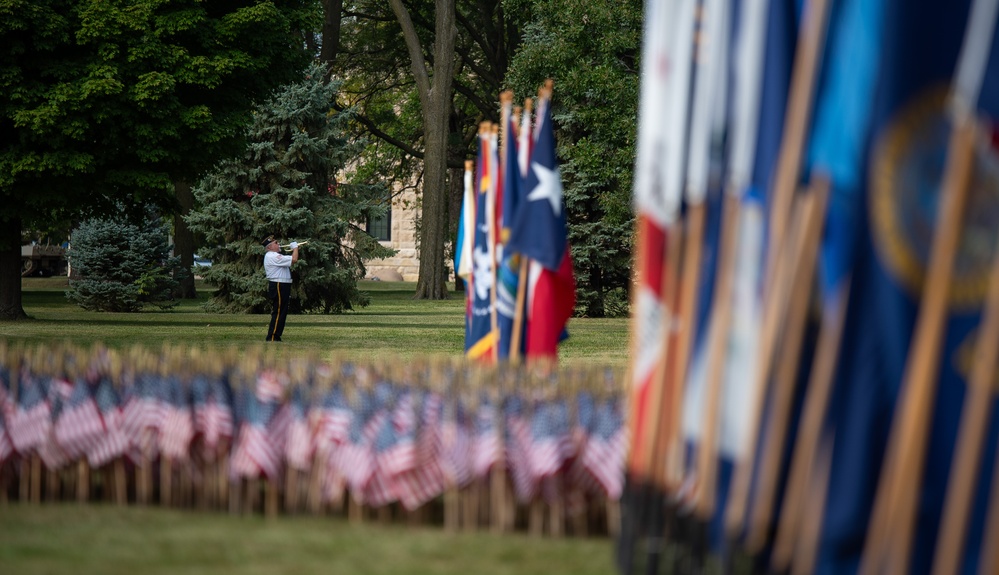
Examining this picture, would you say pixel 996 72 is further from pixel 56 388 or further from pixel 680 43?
pixel 56 388

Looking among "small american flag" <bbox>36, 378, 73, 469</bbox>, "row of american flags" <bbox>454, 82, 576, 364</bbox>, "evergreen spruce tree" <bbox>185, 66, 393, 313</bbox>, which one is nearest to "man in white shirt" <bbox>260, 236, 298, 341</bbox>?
"row of american flags" <bbox>454, 82, 576, 364</bbox>

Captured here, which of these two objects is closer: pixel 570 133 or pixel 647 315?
pixel 647 315

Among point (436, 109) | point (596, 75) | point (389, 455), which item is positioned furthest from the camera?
point (436, 109)

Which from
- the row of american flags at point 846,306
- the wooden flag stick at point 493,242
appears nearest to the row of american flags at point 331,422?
the row of american flags at point 846,306

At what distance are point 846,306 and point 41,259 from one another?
250 ft

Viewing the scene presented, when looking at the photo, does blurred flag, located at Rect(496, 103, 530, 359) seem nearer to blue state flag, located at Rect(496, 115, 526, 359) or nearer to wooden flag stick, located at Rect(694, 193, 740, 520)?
blue state flag, located at Rect(496, 115, 526, 359)

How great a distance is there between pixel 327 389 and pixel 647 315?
255cm

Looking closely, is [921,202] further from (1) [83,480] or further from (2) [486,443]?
(1) [83,480]

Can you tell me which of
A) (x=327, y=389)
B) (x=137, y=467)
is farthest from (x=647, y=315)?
(x=137, y=467)

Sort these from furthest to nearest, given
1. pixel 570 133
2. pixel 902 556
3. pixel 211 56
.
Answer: pixel 570 133
pixel 211 56
pixel 902 556

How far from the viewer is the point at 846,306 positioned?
252 inches

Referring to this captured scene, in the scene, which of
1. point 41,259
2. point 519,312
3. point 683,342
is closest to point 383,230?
point 41,259

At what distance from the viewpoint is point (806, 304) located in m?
6.25

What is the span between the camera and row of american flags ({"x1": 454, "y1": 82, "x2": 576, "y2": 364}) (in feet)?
40.4
